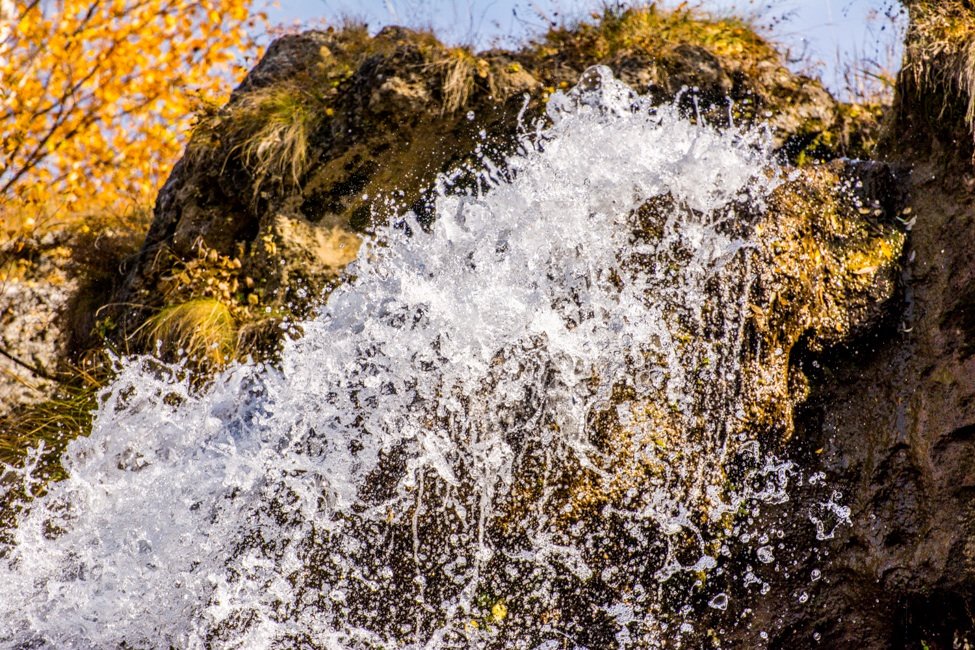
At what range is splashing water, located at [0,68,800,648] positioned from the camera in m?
2.76

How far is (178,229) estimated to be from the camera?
4461 millimetres

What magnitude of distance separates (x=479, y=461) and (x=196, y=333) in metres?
1.85

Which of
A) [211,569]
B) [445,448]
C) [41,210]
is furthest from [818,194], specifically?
[41,210]

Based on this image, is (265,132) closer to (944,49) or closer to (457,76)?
(457,76)

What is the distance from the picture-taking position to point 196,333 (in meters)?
3.88

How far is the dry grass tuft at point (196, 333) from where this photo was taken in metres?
3.85

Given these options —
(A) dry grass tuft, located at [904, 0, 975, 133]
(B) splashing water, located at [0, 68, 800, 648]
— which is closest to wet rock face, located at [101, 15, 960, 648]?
(B) splashing water, located at [0, 68, 800, 648]

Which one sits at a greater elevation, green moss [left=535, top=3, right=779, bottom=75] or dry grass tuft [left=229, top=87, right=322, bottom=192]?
green moss [left=535, top=3, right=779, bottom=75]

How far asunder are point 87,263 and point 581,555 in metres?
4.02

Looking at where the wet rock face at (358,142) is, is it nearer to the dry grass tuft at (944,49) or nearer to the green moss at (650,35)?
the green moss at (650,35)

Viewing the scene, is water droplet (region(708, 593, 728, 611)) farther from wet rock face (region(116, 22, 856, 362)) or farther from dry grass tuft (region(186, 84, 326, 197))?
dry grass tuft (region(186, 84, 326, 197))

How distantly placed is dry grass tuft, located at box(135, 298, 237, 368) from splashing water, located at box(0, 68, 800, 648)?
427 mm

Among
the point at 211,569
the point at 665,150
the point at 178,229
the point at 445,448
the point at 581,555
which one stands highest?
the point at 665,150

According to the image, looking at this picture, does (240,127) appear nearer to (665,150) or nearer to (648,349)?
(665,150)
